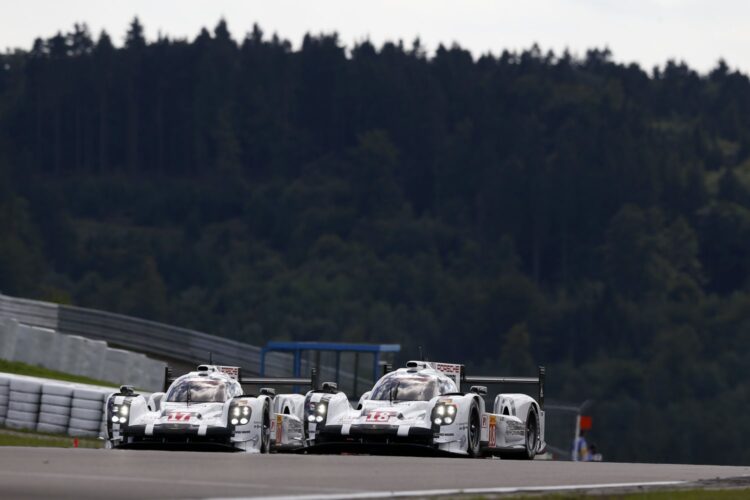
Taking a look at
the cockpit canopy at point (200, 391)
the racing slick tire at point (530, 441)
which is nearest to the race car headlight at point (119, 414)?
the cockpit canopy at point (200, 391)

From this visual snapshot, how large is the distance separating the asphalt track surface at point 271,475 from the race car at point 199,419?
3580mm

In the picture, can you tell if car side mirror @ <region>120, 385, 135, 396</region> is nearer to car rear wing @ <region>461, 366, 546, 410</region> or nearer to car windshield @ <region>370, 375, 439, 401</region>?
car windshield @ <region>370, 375, 439, 401</region>

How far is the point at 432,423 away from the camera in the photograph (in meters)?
21.5

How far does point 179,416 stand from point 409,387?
10.0 feet

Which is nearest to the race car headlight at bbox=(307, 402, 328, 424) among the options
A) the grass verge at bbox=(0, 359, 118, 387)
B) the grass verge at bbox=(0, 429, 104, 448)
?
the grass verge at bbox=(0, 429, 104, 448)

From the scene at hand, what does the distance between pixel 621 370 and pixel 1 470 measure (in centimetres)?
14973

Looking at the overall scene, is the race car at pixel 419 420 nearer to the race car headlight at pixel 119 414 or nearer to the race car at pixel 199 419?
the race car at pixel 199 419

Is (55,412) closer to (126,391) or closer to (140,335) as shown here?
(126,391)

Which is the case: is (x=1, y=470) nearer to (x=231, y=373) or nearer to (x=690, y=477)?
(x=690, y=477)

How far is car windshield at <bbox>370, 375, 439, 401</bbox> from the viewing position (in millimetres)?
22469

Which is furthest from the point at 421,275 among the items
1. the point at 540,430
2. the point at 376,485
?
the point at 376,485

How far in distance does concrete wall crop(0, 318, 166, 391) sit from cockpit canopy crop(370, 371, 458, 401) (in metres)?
12.7

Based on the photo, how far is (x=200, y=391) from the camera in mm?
22922

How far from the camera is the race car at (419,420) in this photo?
844 inches
